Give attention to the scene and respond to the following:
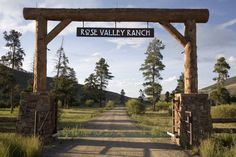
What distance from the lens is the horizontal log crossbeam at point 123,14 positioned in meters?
14.9

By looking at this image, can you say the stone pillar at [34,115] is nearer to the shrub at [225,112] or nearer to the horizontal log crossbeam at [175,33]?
the horizontal log crossbeam at [175,33]

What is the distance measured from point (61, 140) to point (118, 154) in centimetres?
441

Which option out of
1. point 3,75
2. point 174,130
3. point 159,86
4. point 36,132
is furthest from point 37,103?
point 159,86

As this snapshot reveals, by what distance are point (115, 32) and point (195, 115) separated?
15.8 ft

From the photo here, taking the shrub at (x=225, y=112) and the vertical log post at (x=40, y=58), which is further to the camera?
the shrub at (x=225, y=112)

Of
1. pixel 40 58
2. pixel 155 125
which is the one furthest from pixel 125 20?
pixel 155 125

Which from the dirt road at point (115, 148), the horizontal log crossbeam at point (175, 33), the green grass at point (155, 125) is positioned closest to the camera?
the dirt road at point (115, 148)

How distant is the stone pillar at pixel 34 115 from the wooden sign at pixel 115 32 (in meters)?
3.09

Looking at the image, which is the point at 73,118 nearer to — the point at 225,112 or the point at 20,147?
the point at 225,112

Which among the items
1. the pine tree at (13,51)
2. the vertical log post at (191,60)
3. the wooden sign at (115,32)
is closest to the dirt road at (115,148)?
the vertical log post at (191,60)

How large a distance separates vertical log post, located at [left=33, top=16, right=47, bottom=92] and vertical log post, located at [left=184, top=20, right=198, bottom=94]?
5.94m

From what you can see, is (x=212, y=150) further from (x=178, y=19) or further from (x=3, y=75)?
(x=3, y=75)

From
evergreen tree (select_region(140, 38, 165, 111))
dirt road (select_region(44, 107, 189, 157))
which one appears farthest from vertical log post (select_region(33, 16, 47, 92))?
evergreen tree (select_region(140, 38, 165, 111))

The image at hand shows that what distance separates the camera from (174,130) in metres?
15.7
